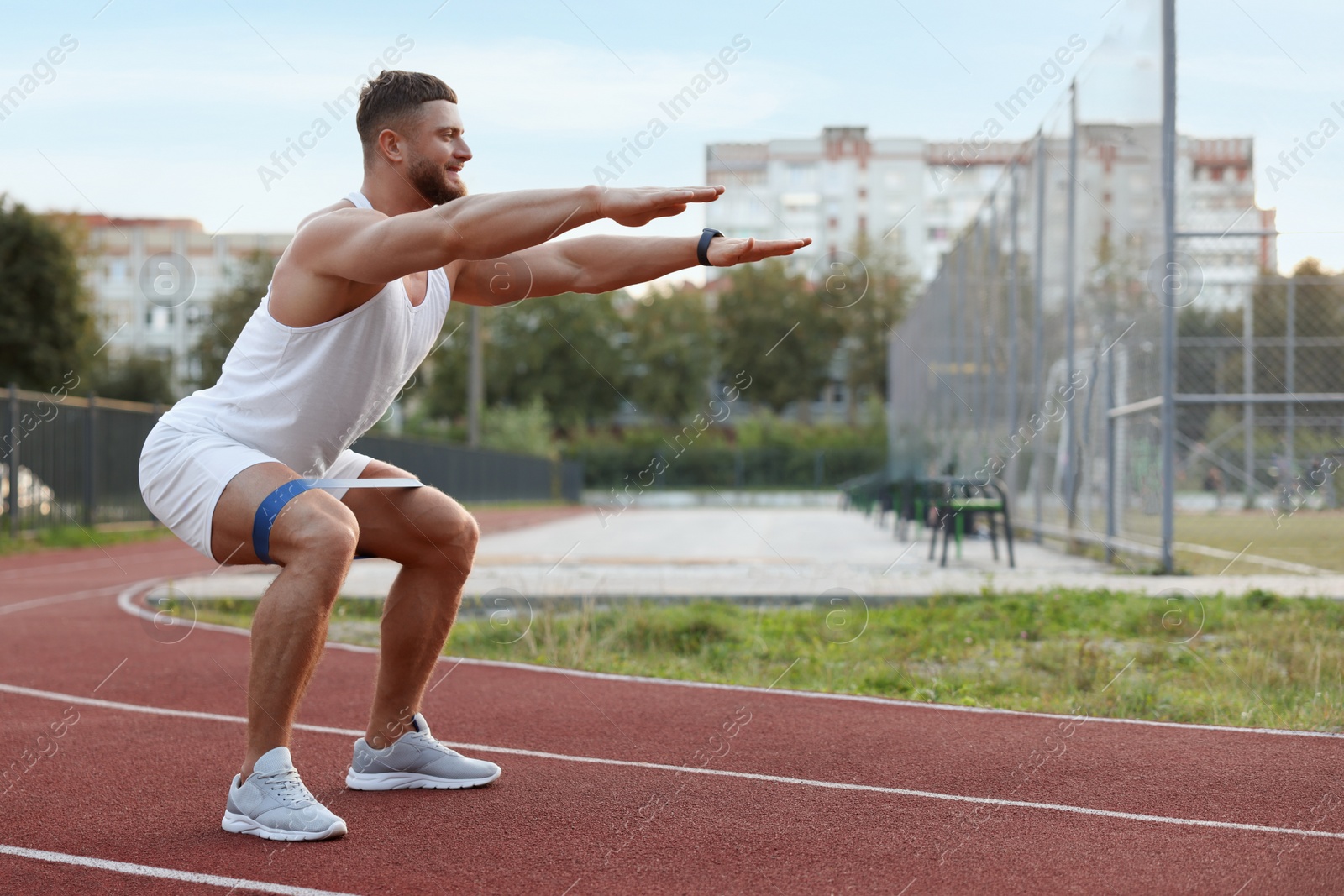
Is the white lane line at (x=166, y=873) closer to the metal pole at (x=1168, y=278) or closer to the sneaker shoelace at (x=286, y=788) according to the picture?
the sneaker shoelace at (x=286, y=788)

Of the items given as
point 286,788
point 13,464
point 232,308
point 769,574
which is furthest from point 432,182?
point 232,308

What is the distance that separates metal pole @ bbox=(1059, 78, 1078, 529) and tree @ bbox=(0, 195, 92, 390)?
28292 mm

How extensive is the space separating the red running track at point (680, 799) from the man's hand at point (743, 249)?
5.04 feet

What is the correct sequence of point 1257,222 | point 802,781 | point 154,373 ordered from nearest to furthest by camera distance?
point 802,781 < point 1257,222 < point 154,373

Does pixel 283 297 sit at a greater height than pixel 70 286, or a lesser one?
lesser

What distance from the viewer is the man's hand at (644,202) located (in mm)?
3055

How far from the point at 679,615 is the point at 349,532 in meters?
4.45

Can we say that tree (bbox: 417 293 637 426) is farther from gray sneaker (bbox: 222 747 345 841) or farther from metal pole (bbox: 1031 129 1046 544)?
gray sneaker (bbox: 222 747 345 841)

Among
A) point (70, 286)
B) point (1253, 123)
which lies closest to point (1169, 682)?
point (1253, 123)

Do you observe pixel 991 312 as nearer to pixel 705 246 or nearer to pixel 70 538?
pixel 70 538

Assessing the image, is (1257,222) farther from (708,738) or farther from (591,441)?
(591,441)

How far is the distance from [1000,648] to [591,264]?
13.3 ft

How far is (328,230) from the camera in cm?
339

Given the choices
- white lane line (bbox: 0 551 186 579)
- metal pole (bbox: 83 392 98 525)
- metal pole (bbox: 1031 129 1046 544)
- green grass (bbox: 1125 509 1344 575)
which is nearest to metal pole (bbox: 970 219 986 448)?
metal pole (bbox: 1031 129 1046 544)
